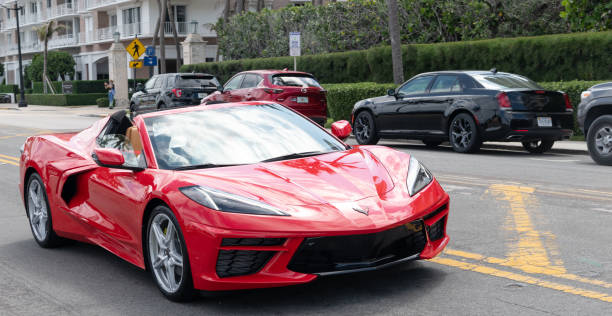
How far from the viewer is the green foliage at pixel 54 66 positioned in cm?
6577

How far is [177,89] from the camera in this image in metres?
25.7

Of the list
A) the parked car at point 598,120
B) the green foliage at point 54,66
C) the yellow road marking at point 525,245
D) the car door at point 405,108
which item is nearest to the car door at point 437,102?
the car door at point 405,108

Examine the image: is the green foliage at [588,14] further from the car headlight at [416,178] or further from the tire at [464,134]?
the car headlight at [416,178]

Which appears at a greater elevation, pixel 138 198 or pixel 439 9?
pixel 439 9

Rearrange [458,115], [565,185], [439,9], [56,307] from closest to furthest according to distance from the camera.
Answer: [56,307]
[565,185]
[458,115]
[439,9]

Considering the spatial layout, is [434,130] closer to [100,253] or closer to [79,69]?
[100,253]

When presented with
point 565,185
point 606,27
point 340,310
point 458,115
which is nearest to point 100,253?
point 340,310

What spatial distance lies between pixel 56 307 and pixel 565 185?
6.85m

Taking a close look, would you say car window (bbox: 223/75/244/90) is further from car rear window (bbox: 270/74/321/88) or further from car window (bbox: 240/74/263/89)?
car rear window (bbox: 270/74/321/88)

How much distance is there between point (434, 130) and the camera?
15320 millimetres

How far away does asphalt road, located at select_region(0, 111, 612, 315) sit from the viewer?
4637 millimetres

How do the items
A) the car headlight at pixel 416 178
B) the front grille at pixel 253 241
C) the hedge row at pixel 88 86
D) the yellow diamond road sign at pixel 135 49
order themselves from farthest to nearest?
the hedge row at pixel 88 86
the yellow diamond road sign at pixel 135 49
the car headlight at pixel 416 178
the front grille at pixel 253 241

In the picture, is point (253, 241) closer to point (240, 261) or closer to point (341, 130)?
point (240, 261)

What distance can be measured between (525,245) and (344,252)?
2.26 metres
